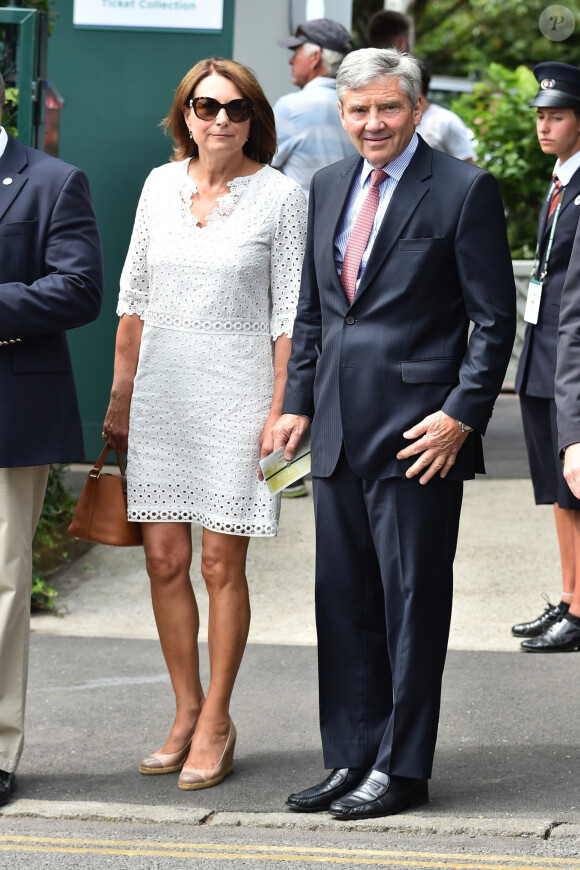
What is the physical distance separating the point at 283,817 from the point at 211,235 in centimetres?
174

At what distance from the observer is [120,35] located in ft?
28.2

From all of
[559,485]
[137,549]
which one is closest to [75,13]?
[137,549]

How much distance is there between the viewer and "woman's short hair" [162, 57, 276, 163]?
4469 mm

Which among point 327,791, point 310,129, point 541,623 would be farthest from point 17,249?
point 310,129

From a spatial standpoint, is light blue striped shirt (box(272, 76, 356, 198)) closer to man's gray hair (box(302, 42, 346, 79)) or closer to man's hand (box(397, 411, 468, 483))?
man's gray hair (box(302, 42, 346, 79))

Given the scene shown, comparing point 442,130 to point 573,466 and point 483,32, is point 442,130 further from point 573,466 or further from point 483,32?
point 483,32

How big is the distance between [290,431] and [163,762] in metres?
1.16

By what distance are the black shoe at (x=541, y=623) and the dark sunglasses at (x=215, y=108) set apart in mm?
2807

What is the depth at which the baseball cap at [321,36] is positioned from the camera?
8.31 metres

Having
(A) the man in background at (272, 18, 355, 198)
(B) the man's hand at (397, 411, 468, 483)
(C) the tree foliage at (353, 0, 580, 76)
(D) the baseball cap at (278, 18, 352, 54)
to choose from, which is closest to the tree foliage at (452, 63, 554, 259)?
(D) the baseball cap at (278, 18, 352, 54)

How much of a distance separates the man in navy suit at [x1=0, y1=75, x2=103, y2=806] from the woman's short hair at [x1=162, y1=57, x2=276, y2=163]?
1.36 ft

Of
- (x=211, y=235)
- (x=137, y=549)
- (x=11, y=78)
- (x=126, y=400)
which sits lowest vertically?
(x=137, y=549)

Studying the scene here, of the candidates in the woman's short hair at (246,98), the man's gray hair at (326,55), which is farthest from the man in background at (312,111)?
the woman's short hair at (246,98)

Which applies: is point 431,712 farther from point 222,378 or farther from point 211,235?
point 211,235
